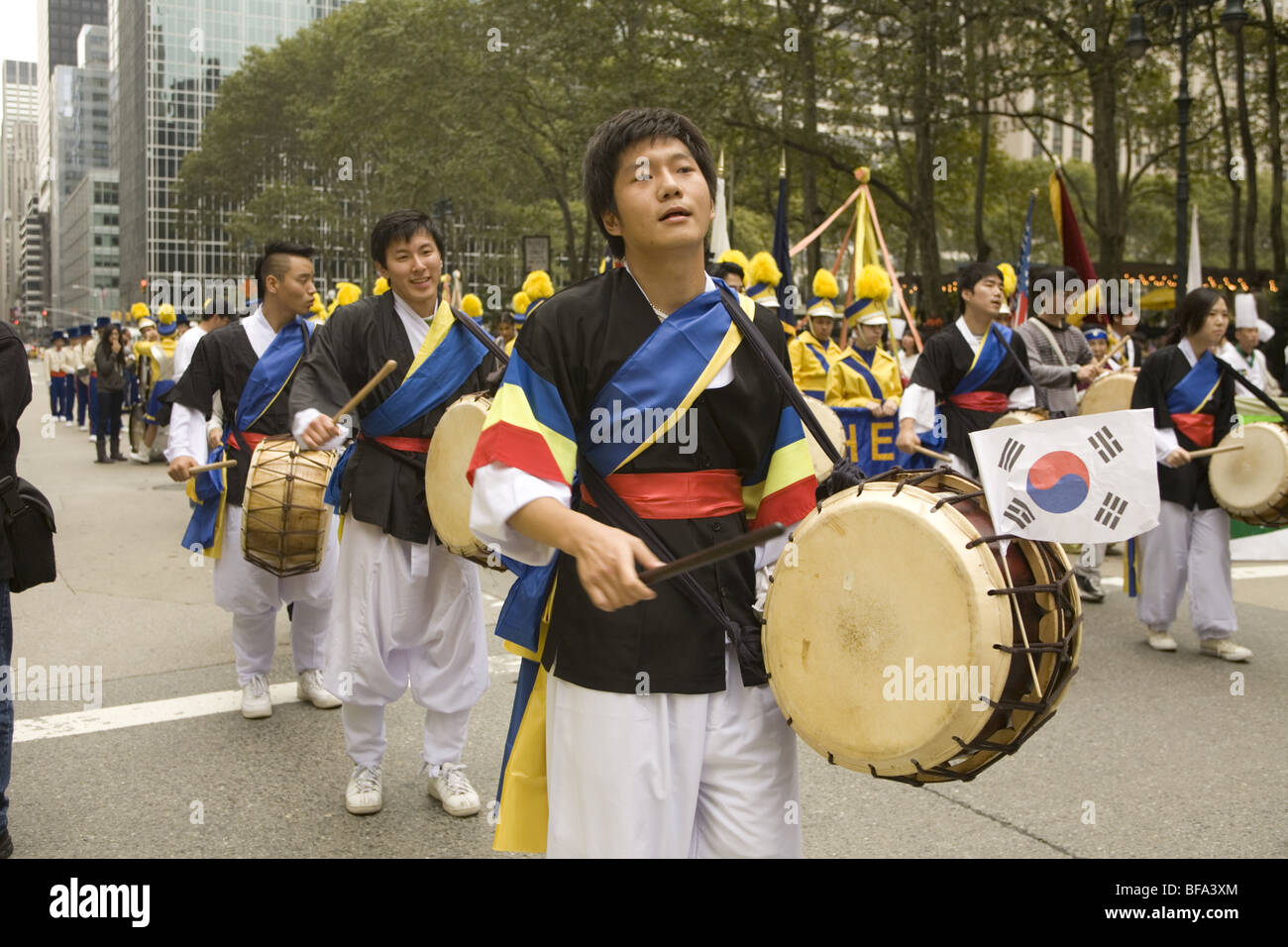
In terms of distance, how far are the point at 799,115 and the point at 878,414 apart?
55.1 feet

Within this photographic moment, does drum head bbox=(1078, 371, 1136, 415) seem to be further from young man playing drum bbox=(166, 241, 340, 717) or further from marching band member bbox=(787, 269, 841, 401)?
young man playing drum bbox=(166, 241, 340, 717)

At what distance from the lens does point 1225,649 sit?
693cm

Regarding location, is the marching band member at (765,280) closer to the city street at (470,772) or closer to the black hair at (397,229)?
the city street at (470,772)

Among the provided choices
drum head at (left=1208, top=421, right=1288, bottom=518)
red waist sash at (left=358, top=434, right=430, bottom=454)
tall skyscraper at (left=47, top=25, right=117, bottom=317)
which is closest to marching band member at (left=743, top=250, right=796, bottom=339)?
drum head at (left=1208, top=421, right=1288, bottom=518)

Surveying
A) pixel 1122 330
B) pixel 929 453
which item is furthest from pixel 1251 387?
pixel 1122 330

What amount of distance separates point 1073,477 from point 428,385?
269cm

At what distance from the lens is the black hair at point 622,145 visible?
252 cm

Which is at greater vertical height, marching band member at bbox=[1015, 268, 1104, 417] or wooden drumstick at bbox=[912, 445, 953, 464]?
marching band member at bbox=[1015, 268, 1104, 417]

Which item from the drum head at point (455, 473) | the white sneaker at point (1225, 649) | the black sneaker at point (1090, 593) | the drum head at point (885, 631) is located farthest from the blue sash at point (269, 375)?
the black sneaker at point (1090, 593)

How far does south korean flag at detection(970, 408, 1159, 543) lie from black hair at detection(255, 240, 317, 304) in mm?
4035

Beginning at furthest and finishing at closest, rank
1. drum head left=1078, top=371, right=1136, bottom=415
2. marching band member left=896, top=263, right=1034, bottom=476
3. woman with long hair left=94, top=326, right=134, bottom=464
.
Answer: woman with long hair left=94, top=326, right=134, bottom=464
drum head left=1078, top=371, right=1136, bottom=415
marching band member left=896, top=263, right=1034, bottom=476

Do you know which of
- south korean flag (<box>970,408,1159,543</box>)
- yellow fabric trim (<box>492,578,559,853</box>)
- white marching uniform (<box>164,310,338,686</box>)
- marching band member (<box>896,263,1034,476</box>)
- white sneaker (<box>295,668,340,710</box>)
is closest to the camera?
south korean flag (<box>970,408,1159,543</box>)

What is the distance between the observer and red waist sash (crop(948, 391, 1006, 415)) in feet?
24.0

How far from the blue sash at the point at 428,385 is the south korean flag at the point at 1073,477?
2529mm
